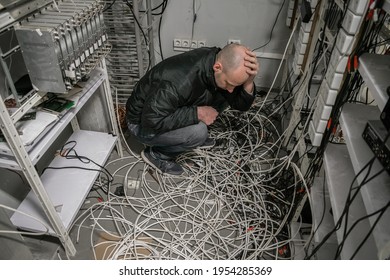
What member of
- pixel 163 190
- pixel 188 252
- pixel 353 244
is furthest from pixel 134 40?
pixel 353 244

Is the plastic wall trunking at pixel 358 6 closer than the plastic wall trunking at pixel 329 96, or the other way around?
the plastic wall trunking at pixel 358 6

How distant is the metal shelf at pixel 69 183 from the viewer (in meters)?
1.49

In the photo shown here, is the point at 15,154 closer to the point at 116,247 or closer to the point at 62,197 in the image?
the point at 62,197

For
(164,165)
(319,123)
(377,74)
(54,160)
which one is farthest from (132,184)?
(377,74)

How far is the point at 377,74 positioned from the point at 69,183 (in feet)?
5.14

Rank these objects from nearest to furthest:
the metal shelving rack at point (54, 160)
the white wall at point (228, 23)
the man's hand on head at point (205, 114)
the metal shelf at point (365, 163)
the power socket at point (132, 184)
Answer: the metal shelf at point (365, 163) → the metal shelving rack at point (54, 160) → the man's hand on head at point (205, 114) → the power socket at point (132, 184) → the white wall at point (228, 23)

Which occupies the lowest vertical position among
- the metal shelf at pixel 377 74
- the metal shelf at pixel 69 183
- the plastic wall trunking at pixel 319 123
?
the metal shelf at pixel 69 183

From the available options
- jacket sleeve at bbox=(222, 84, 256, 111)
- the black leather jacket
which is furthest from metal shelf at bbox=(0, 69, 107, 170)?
jacket sleeve at bbox=(222, 84, 256, 111)

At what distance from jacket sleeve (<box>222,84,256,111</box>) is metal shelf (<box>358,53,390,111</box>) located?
0.79 m

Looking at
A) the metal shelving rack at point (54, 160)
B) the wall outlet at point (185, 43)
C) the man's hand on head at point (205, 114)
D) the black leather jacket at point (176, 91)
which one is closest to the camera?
the metal shelving rack at point (54, 160)

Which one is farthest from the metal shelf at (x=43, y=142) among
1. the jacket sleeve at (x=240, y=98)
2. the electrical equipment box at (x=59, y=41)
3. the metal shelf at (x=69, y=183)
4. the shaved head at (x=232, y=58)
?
the jacket sleeve at (x=240, y=98)

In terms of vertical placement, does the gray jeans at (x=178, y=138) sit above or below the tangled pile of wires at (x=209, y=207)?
above

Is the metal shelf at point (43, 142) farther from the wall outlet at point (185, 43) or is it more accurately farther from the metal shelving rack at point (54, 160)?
the wall outlet at point (185, 43)

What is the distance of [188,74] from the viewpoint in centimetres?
162
